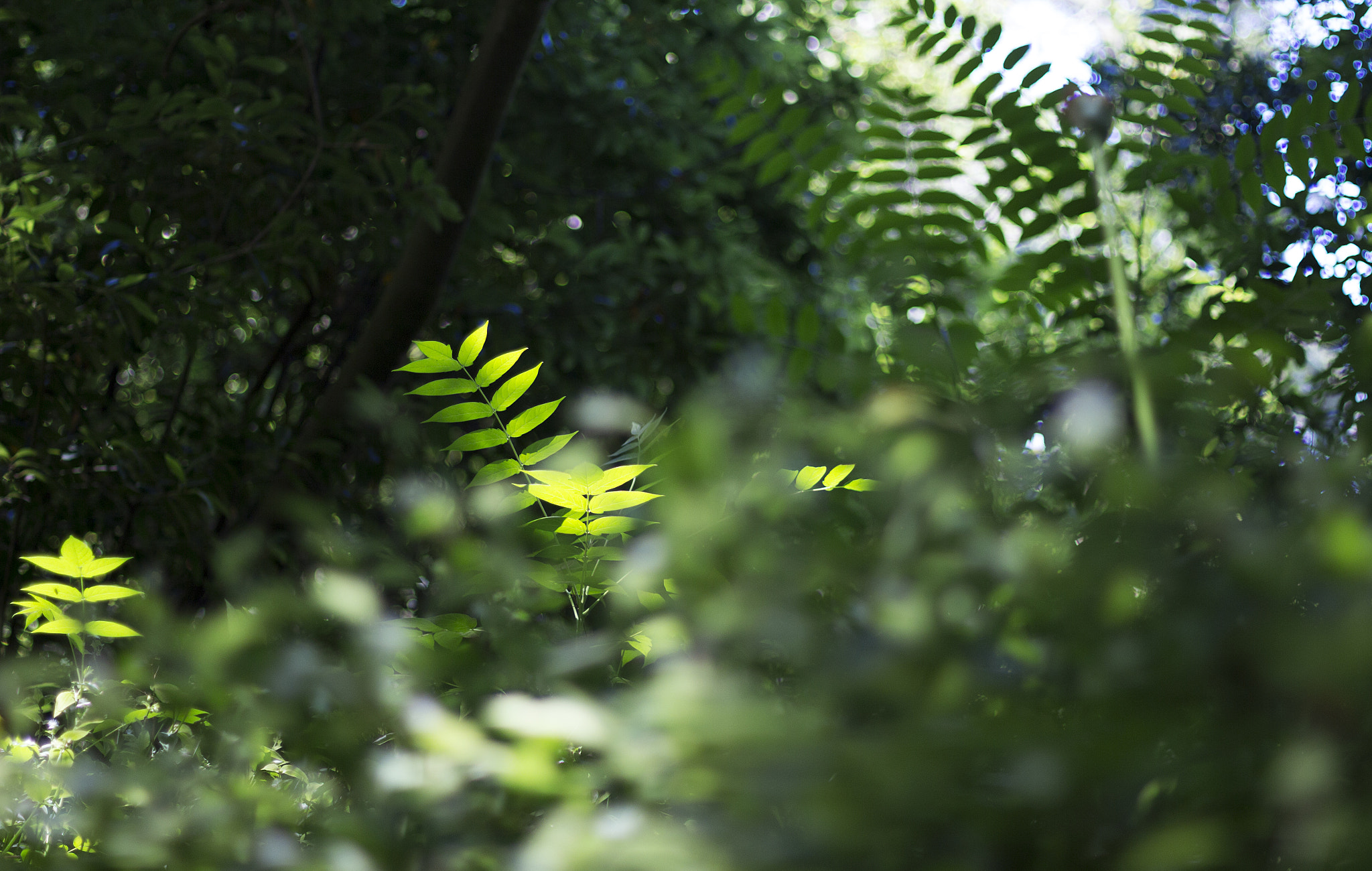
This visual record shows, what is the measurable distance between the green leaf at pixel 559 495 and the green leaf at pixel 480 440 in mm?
102

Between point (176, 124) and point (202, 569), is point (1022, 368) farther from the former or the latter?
point (202, 569)

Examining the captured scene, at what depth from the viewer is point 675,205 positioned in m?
4.80

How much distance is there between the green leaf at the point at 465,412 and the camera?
0.94 meters

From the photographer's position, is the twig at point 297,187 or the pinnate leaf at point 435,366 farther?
the twig at point 297,187

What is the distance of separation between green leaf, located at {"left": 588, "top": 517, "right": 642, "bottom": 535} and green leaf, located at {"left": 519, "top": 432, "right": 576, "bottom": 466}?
0.09 m

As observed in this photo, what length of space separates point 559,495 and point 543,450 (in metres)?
0.13

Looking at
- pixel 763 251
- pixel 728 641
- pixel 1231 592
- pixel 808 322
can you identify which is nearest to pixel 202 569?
pixel 808 322

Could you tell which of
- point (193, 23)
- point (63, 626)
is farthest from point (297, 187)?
point (63, 626)

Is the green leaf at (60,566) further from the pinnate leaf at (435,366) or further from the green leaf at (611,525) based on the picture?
the green leaf at (611,525)

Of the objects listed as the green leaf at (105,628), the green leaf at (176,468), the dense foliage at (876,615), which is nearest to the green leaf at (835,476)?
the dense foliage at (876,615)

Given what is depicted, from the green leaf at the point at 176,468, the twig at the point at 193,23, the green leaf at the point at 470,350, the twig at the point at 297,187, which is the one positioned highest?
the twig at the point at 193,23

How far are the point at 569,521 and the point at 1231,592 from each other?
1.88 feet

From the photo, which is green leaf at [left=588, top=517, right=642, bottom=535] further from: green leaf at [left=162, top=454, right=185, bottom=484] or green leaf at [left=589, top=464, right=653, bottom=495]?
green leaf at [left=162, top=454, right=185, bottom=484]

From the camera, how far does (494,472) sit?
89cm
